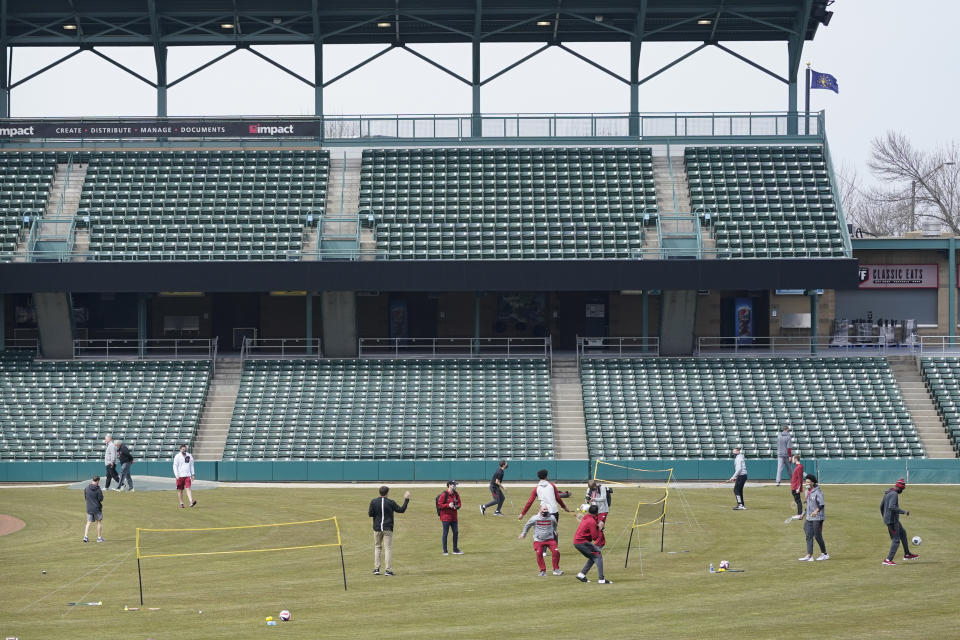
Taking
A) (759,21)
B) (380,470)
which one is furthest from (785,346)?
(380,470)

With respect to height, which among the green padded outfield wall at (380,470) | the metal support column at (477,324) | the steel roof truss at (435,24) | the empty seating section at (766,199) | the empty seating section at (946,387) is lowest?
the green padded outfield wall at (380,470)

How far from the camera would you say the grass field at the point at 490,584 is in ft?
61.8

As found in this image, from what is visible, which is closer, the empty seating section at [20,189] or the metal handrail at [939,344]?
the empty seating section at [20,189]

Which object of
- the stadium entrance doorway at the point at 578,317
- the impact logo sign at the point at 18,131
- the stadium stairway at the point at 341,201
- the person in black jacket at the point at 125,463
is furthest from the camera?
the impact logo sign at the point at 18,131

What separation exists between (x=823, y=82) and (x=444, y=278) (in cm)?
1996

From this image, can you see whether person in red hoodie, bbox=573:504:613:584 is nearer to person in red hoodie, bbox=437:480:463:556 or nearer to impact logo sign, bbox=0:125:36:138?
person in red hoodie, bbox=437:480:463:556

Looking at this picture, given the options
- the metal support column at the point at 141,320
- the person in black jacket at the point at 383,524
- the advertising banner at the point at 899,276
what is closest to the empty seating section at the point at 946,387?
the advertising banner at the point at 899,276

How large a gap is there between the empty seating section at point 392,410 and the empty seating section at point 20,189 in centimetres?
1103

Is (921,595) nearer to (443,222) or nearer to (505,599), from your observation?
(505,599)

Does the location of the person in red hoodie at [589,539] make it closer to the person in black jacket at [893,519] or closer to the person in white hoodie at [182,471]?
the person in black jacket at [893,519]

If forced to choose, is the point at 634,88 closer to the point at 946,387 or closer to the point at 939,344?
the point at 939,344

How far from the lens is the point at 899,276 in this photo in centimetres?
5319

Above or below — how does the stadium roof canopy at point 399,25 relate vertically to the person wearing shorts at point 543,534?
above

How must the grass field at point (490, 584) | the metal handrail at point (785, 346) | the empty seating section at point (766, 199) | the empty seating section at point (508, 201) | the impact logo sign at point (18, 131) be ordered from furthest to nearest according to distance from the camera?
the impact logo sign at point (18, 131) → the metal handrail at point (785, 346) → the empty seating section at point (508, 201) → the empty seating section at point (766, 199) → the grass field at point (490, 584)
